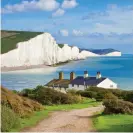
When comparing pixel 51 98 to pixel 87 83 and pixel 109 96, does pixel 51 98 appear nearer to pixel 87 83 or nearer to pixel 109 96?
pixel 109 96

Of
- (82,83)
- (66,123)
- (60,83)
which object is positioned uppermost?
(66,123)

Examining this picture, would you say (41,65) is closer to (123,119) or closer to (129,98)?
(129,98)

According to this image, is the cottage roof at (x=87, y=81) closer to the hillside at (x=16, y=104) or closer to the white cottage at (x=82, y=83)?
the white cottage at (x=82, y=83)

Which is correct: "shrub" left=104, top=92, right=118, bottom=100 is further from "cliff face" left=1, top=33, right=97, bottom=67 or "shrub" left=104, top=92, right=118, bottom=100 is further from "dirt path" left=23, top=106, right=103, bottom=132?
"cliff face" left=1, top=33, right=97, bottom=67

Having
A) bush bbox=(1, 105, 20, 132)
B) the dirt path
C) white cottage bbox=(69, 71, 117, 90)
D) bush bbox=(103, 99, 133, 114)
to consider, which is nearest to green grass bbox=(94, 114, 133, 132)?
the dirt path

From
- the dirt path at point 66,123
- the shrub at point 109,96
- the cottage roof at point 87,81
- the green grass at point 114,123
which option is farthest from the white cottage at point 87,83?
the green grass at point 114,123

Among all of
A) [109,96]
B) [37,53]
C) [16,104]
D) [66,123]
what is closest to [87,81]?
[109,96]

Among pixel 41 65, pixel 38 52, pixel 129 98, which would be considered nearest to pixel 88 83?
pixel 129 98
